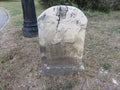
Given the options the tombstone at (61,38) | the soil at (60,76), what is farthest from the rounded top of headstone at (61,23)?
the soil at (60,76)

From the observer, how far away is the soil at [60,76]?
366cm

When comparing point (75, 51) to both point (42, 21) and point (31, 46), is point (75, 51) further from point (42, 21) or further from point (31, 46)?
point (31, 46)

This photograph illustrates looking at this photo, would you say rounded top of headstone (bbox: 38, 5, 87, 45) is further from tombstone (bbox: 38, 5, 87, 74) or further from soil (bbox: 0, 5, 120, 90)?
soil (bbox: 0, 5, 120, 90)

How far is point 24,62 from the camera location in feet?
14.0

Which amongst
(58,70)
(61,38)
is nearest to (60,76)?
(58,70)

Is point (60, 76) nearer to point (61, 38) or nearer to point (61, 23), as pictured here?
point (61, 38)

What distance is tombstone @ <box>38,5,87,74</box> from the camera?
11.8 ft

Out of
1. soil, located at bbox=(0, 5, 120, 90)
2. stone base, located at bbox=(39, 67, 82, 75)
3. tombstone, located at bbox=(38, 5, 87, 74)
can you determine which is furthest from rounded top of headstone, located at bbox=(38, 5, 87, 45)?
soil, located at bbox=(0, 5, 120, 90)

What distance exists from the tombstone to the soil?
17 cm

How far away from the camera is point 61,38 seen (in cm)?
370

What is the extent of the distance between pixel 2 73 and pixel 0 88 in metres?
0.38

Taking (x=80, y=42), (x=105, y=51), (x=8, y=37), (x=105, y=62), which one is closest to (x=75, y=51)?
(x=80, y=42)

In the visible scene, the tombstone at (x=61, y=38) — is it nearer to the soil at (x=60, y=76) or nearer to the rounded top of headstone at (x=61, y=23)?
the rounded top of headstone at (x=61, y=23)

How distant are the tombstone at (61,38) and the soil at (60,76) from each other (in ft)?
0.56
